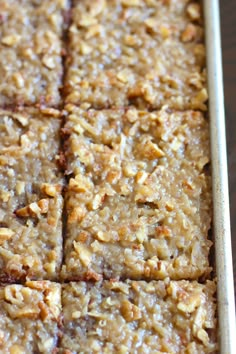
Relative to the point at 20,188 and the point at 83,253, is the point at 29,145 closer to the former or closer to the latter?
the point at 20,188

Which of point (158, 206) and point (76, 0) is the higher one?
point (76, 0)

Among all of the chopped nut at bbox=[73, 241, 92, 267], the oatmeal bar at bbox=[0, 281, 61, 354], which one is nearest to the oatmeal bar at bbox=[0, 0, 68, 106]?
the chopped nut at bbox=[73, 241, 92, 267]

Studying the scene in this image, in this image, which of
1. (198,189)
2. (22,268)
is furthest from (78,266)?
(198,189)

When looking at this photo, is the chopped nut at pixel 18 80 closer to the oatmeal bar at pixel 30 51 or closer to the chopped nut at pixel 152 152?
the oatmeal bar at pixel 30 51

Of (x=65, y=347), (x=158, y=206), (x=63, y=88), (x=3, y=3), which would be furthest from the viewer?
(x=3, y=3)

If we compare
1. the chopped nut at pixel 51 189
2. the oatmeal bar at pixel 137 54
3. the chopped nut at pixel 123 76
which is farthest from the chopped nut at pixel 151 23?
the chopped nut at pixel 51 189

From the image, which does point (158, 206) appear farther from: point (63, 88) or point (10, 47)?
point (10, 47)

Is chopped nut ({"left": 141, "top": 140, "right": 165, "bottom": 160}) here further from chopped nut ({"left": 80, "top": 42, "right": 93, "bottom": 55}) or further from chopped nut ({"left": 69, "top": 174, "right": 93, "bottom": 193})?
chopped nut ({"left": 80, "top": 42, "right": 93, "bottom": 55})
